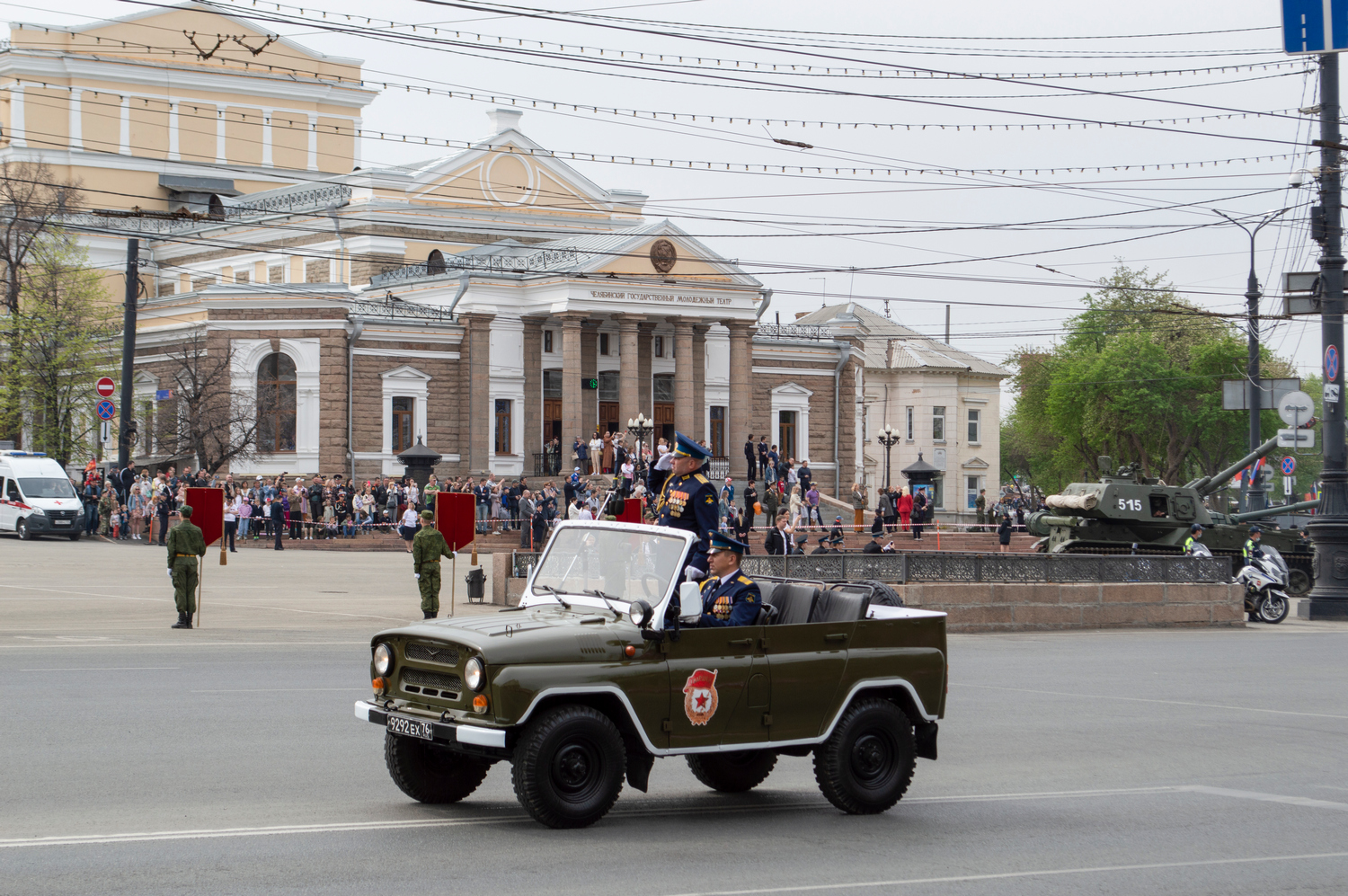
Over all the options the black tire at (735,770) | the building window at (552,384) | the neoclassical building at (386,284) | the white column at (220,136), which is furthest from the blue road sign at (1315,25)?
the white column at (220,136)

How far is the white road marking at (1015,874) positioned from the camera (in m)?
7.19

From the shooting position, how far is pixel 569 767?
830 cm

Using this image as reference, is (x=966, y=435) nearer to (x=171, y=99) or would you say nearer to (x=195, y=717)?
(x=171, y=99)

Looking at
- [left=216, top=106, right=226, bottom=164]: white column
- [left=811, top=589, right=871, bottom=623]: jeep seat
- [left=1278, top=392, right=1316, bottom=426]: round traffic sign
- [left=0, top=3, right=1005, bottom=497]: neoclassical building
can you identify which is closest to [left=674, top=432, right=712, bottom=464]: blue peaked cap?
[left=811, top=589, right=871, bottom=623]: jeep seat

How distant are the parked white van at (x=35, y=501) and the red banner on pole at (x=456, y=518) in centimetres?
1863

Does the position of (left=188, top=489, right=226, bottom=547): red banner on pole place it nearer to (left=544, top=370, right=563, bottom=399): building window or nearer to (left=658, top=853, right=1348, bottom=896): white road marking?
(left=658, top=853, right=1348, bottom=896): white road marking

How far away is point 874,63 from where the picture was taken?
26.5 m

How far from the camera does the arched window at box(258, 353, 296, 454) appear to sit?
5459 centimetres

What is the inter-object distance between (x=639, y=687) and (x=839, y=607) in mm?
1657

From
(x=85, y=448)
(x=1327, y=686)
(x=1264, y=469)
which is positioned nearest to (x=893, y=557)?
(x=1327, y=686)

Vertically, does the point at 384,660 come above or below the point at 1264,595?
above

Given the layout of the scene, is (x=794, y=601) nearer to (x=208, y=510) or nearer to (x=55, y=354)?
(x=208, y=510)

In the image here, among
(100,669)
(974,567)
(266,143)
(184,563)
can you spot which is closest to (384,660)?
(100,669)

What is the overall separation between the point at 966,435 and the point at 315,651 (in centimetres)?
8136
